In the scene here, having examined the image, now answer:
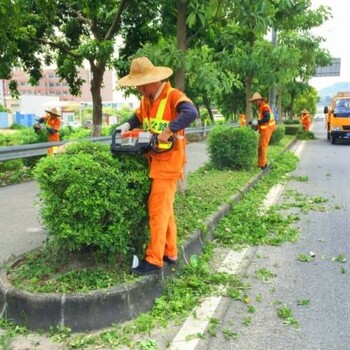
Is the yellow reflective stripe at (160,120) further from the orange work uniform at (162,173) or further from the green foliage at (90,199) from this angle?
the green foliage at (90,199)

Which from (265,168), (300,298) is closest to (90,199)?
(300,298)

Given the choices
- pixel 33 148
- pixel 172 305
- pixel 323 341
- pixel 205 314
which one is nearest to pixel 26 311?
pixel 172 305

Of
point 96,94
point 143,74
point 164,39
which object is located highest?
point 164,39

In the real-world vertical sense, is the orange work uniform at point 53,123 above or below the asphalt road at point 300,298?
above

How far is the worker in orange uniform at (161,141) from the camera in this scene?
3.68m

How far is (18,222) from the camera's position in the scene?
5805mm

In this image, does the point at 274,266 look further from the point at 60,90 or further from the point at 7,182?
the point at 60,90

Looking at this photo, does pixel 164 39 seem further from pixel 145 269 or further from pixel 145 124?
pixel 145 269

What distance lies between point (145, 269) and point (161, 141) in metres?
1.05

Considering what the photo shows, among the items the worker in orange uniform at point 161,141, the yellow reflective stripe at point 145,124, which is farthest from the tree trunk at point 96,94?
the worker in orange uniform at point 161,141

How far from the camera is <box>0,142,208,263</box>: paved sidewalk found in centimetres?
480

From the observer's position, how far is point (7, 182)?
8844 millimetres

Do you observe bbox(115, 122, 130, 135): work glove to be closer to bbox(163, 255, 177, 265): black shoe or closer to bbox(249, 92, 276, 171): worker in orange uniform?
bbox(163, 255, 177, 265): black shoe

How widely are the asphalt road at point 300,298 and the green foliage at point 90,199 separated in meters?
1.05
